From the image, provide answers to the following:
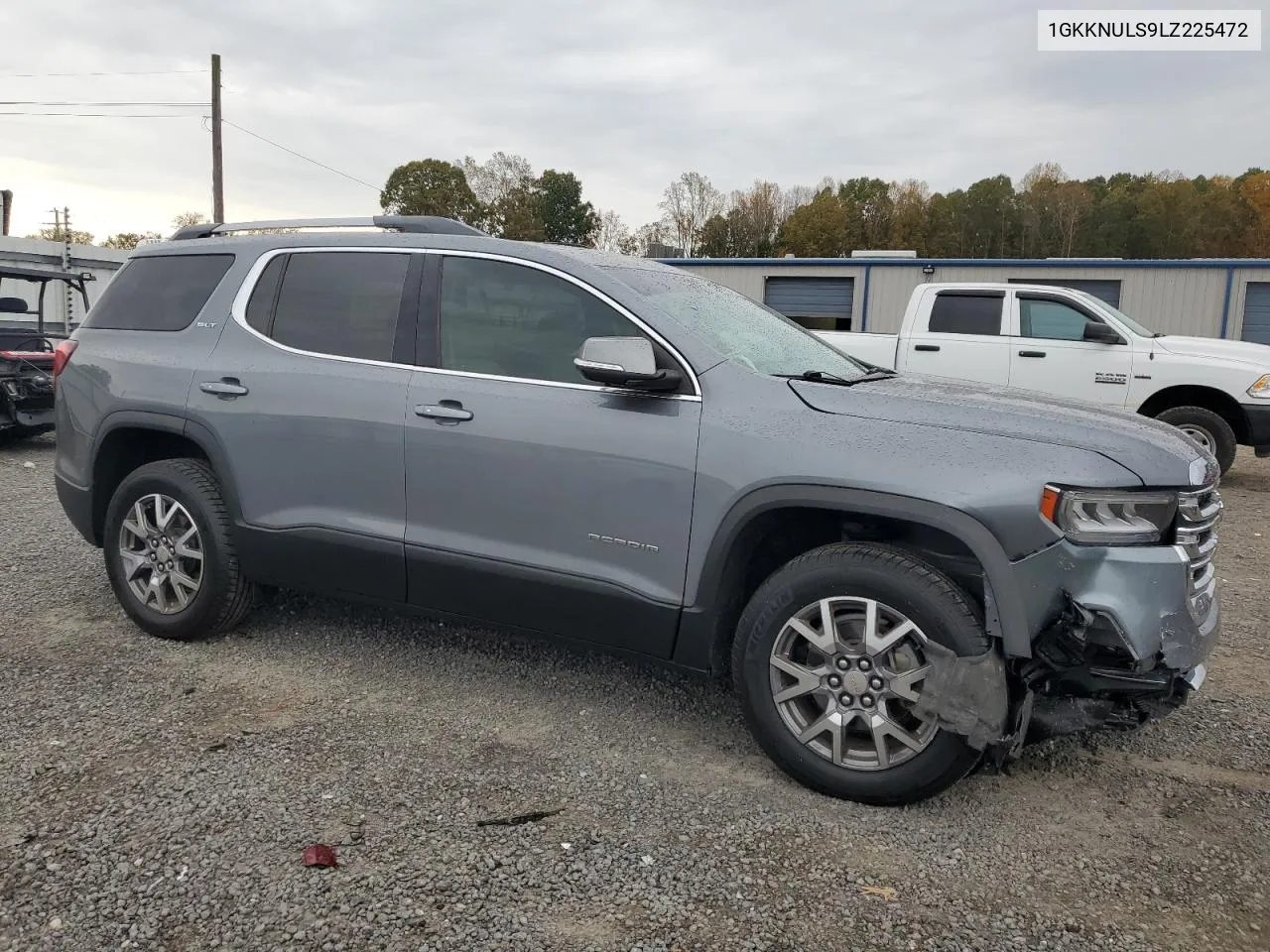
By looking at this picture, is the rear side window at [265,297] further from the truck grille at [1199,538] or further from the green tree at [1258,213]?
the green tree at [1258,213]

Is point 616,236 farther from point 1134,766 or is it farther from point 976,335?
point 1134,766

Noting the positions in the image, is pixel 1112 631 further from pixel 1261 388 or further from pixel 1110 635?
pixel 1261 388

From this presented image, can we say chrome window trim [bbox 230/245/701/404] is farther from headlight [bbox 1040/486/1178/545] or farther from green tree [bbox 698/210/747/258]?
green tree [bbox 698/210/747/258]

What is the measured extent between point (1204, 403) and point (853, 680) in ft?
26.6

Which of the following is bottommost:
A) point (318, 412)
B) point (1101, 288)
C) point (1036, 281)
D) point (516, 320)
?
point (318, 412)

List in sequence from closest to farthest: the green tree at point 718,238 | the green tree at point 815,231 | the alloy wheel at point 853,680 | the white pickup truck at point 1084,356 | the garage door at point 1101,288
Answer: the alloy wheel at point 853,680 → the white pickup truck at point 1084,356 → the garage door at point 1101,288 → the green tree at point 718,238 → the green tree at point 815,231

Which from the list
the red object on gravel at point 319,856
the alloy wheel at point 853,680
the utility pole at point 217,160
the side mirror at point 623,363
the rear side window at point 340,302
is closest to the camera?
the red object on gravel at point 319,856

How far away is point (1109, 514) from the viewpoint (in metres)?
2.75

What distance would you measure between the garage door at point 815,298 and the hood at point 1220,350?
557 inches

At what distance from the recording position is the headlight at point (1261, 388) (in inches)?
352

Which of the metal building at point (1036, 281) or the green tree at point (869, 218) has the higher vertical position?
the green tree at point (869, 218)

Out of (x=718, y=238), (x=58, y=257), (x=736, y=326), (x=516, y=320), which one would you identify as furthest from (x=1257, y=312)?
(x=718, y=238)

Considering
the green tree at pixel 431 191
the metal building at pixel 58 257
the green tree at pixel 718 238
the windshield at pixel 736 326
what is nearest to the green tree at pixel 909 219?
the green tree at pixel 718 238

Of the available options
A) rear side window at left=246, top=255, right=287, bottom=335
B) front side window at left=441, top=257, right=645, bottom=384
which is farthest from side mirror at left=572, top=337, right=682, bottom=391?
rear side window at left=246, top=255, right=287, bottom=335
